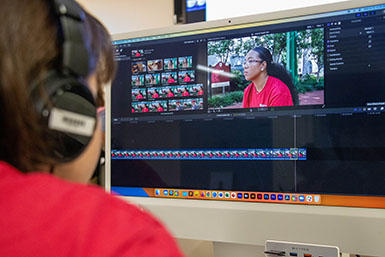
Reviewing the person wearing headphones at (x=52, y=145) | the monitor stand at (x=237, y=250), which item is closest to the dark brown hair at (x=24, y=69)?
the person wearing headphones at (x=52, y=145)

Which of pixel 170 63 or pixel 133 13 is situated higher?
pixel 133 13

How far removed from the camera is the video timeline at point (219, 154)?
23.9 inches

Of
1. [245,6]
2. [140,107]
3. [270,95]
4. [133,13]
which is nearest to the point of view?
[270,95]

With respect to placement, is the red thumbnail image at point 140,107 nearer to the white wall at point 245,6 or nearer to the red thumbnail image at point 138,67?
the red thumbnail image at point 138,67

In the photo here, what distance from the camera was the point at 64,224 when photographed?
24 cm

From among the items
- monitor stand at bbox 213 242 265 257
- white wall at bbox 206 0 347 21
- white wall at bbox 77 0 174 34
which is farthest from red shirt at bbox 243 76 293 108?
white wall at bbox 77 0 174 34

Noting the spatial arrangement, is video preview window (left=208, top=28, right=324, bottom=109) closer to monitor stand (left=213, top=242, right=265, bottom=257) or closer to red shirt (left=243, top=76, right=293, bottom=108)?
red shirt (left=243, top=76, right=293, bottom=108)

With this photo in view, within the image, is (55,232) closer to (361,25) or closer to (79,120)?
(79,120)

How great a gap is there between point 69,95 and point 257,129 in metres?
0.42

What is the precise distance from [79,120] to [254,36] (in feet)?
1.47

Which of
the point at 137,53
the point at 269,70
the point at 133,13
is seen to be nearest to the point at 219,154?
the point at 269,70

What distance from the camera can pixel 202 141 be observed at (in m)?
0.67

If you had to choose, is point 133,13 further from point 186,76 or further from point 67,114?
point 67,114

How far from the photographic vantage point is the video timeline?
608 millimetres
